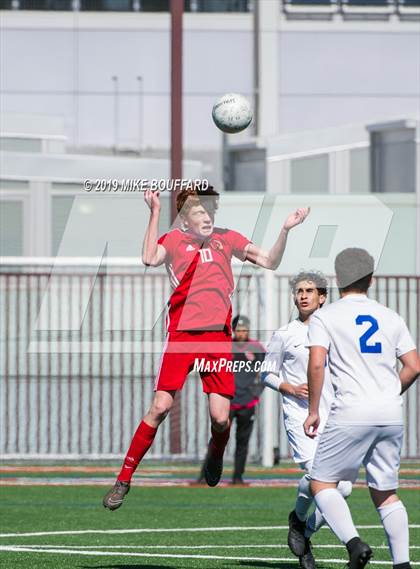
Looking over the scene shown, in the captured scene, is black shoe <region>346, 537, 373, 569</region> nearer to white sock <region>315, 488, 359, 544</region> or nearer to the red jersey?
white sock <region>315, 488, 359, 544</region>

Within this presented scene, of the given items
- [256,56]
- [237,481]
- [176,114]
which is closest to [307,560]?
[237,481]

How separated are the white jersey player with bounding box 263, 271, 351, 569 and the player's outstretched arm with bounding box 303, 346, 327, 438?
1698mm

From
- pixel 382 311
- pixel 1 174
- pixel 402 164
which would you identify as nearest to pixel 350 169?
pixel 402 164

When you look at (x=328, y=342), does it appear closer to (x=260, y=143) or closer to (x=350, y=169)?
(x=350, y=169)

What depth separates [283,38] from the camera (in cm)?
3875

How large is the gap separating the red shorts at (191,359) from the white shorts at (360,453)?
5.15 ft

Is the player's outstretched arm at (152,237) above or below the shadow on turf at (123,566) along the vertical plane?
above

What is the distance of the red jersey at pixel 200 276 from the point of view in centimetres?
1030

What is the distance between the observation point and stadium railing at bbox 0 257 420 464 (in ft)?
65.7

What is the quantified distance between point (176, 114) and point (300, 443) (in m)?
10.3

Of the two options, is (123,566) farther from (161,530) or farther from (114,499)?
(161,530)

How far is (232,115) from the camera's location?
11.2 metres

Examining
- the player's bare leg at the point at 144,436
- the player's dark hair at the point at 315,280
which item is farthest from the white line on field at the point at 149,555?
the player's dark hair at the point at 315,280

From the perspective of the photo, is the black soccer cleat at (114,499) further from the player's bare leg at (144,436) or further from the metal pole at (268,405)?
the metal pole at (268,405)
